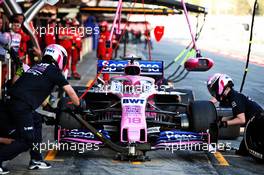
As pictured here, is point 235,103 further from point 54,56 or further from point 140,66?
point 140,66

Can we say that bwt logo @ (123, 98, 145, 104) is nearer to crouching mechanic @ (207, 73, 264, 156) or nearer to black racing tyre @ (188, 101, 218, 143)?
black racing tyre @ (188, 101, 218, 143)

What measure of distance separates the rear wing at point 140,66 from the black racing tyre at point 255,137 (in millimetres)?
3796

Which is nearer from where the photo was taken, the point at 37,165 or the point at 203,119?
the point at 37,165

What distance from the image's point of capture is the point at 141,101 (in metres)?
9.84

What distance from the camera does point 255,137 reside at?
9.69m

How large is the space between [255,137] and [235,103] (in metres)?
0.68

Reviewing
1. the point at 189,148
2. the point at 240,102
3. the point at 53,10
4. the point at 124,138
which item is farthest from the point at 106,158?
the point at 53,10

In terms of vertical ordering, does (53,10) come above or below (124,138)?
above

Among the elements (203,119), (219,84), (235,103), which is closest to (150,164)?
(203,119)

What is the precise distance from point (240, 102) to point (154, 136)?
134 centimetres

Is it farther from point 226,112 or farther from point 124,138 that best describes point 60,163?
point 226,112

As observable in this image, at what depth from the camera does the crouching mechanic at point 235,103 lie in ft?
33.1

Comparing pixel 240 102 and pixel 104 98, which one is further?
pixel 104 98

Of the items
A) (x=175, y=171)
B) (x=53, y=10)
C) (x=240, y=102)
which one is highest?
(x=53, y=10)
